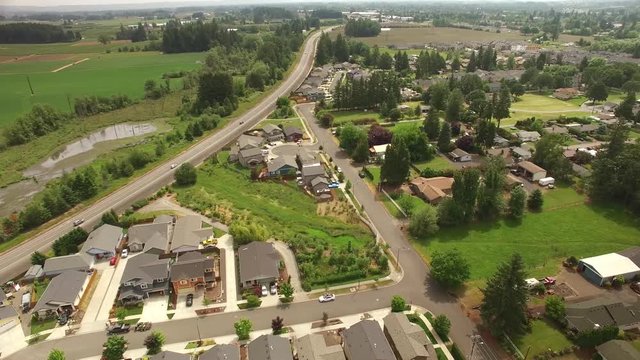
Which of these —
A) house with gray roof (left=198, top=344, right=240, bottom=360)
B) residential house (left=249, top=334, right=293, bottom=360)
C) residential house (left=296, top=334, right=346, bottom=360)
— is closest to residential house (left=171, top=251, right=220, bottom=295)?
house with gray roof (left=198, top=344, right=240, bottom=360)

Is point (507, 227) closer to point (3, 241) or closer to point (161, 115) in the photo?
point (3, 241)

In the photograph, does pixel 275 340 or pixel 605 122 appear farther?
pixel 605 122

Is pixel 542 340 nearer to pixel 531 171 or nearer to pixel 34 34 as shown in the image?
pixel 531 171

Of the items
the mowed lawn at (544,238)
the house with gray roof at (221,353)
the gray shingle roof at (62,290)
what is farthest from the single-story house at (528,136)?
the gray shingle roof at (62,290)

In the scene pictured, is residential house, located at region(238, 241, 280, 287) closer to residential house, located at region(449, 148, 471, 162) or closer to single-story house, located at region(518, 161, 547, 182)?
residential house, located at region(449, 148, 471, 162)

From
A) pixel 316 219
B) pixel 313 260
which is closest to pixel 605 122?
pixel 316 219
